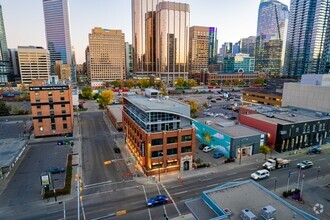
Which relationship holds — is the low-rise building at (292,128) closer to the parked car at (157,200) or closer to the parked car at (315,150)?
the parked car at (315,150)

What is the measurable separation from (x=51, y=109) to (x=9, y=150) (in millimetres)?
21588

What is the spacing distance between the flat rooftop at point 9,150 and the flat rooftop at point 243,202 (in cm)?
4428

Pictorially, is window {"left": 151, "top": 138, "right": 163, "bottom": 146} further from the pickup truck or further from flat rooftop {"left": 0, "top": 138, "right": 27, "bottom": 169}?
flat rooftop {"left": 0, "top": 138, "right": 27, "bottom": 169}

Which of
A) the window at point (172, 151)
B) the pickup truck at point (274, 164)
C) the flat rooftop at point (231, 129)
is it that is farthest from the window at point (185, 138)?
the pickup truck at point (274, 164)

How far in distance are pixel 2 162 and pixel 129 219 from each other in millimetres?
34779

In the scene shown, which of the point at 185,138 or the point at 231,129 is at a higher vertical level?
the point at 185,138

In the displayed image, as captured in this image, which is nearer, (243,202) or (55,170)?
(243,202)

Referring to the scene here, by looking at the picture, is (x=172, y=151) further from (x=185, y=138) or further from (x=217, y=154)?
(x=217, y=154)

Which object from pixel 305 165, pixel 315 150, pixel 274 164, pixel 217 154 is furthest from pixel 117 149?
pixel 315 150

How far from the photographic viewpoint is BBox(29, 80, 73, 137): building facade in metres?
70.0

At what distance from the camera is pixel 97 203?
36938mm

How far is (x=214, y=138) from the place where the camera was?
62031 mm

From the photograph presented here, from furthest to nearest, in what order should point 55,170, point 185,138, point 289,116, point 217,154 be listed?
point 289,116, point 217,154, point 185,138, point 55,170

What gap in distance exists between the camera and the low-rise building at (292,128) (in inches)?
2377
